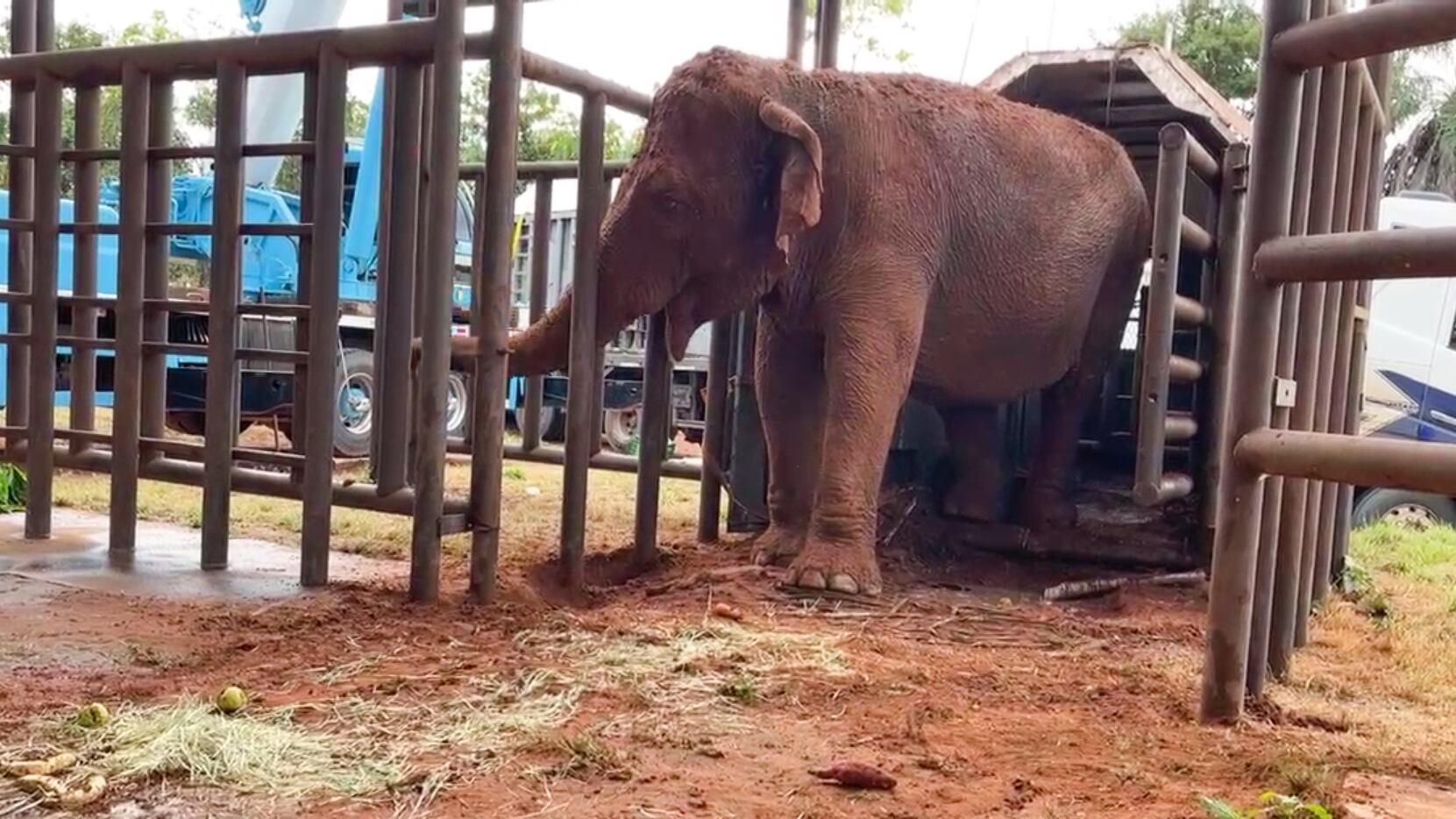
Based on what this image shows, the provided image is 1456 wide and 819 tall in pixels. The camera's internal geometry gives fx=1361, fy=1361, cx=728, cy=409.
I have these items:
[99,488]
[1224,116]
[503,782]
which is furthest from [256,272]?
[503,782]

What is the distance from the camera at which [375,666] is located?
370 cm

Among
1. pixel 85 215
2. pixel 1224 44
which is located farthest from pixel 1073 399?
pixel 1224 44

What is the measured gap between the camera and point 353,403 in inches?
489

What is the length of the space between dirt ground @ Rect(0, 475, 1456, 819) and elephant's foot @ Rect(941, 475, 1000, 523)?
5.44 ft

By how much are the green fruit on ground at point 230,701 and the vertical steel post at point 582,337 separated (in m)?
2.25

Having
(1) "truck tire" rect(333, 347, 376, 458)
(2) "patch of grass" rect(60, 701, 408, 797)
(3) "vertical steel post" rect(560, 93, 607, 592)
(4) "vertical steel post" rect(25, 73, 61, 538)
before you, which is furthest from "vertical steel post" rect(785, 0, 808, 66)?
(1) "truck tire" rect(333, 347, 376, 458)

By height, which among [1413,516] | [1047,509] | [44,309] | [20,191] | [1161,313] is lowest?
[1413,516]

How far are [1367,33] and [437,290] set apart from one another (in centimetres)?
305

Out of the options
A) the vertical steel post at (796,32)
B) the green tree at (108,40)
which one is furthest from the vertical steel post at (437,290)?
the green tree at (108,40)

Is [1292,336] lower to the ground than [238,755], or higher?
higher

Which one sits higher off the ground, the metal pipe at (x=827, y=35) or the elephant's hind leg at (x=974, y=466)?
the metal pipe at (x=827, y=35)

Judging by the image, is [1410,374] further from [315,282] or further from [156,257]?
[156,257]

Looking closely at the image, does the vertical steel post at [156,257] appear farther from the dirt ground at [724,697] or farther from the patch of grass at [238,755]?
the patch of grass at [238,755]

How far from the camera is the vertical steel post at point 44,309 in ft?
19.6
